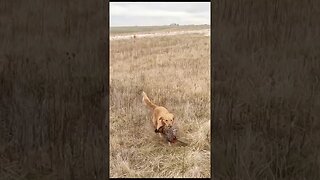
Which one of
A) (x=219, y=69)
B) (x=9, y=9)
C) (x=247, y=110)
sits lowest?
(x=247, y=110)

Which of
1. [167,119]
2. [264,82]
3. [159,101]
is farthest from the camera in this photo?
[159,101]

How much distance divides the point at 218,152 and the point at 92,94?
1.35 feet

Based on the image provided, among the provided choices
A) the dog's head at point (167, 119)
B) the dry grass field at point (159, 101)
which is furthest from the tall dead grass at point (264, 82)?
the dry grass field at point (159, 101)

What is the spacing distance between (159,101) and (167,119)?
119 cm

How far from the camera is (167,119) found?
3.78 metres

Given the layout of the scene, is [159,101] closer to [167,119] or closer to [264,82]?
[167,119]

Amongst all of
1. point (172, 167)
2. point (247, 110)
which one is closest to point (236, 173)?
point (247, 110)

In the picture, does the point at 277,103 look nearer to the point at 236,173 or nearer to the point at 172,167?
the point at 236,173

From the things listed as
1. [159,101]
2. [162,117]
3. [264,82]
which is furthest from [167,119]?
[264,82]

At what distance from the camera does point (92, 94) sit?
4.21ft

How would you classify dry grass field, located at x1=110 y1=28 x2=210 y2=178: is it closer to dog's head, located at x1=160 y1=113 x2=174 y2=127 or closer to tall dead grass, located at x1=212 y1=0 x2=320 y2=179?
dog's head, located at x1=160 y1=113 x2=174 y2=127

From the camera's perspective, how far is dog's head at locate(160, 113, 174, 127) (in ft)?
12.2

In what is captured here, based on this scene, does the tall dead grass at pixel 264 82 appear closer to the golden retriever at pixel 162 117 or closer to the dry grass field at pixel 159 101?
the golden retriever at pixel 162 117

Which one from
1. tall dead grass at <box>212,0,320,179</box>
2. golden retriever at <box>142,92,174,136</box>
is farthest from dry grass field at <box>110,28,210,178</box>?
tall dead grass at <box>212,0,320,179</box>
